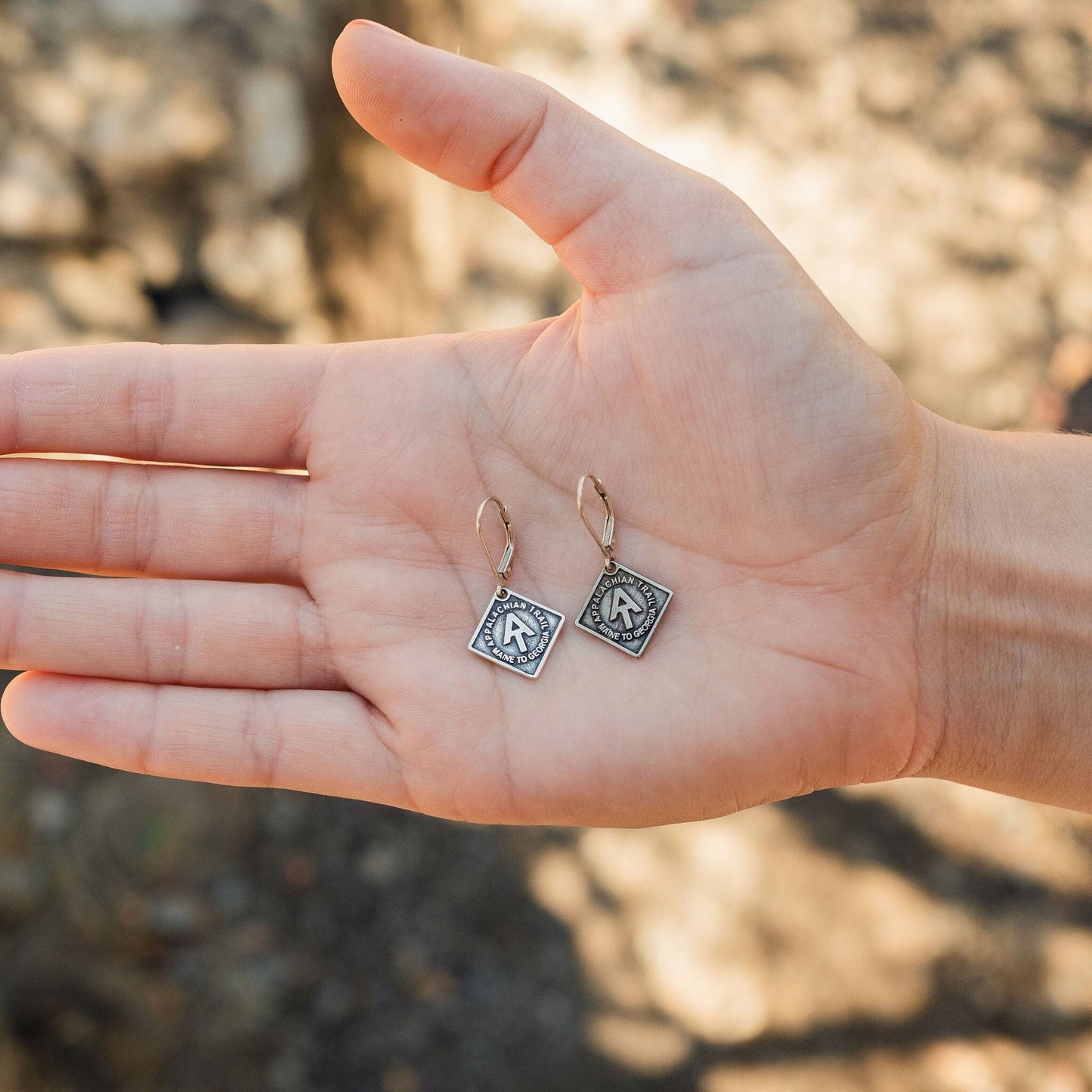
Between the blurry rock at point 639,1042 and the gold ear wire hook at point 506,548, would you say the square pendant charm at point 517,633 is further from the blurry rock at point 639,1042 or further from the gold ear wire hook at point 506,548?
the blurry rock at point 639,1042

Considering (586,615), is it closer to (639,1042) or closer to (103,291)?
(639,1042)

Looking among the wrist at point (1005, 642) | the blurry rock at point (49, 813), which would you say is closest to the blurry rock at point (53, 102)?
the blurry rock at point (49, 813)

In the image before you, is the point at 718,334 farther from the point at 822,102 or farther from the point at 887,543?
the point at 822,102

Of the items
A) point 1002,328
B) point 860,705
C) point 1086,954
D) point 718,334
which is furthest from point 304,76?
point 1086,954

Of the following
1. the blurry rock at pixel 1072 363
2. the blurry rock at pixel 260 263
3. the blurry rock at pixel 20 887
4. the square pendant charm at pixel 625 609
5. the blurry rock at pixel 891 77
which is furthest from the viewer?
the blurry rock at pixel 891 77

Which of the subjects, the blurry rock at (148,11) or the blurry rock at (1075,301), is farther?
the blurry rock at (1075,301)

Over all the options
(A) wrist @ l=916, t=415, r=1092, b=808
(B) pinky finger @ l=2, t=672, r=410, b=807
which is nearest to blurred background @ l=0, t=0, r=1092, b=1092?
(A) wrist @ l=916, t=415, r=1092, b=808

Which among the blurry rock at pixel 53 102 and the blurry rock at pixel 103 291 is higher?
the blurry rock at pixel 53 102
